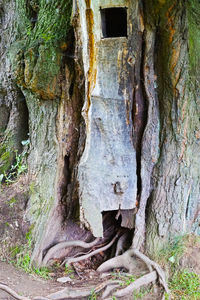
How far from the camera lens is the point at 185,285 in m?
3.92

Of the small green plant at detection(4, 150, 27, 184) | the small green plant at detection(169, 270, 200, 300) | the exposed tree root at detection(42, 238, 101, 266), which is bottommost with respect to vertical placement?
the small green plant at detection(169, 270, 200, 300)

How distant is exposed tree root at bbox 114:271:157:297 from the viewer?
367 cm

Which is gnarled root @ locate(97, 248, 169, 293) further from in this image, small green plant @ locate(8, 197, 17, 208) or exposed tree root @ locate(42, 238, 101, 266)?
small green plant @ locate(8, 197, 17, 208)

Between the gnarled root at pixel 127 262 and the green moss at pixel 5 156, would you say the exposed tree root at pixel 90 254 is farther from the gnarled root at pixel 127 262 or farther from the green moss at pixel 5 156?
the green moss at pixel 5 156

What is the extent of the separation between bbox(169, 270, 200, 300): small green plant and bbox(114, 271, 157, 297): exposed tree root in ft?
0.85

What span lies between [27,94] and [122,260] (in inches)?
95.5

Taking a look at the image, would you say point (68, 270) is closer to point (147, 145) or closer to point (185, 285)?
point (185, 285)

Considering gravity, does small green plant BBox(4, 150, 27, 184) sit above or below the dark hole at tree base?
below

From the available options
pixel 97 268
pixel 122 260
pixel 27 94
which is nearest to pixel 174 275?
pixel 122 260

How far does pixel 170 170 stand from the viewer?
13.9 ft

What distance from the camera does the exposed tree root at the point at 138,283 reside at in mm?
3668

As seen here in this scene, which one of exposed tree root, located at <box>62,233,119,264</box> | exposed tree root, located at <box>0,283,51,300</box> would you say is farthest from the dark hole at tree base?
exposed tree root, located at <box>0,283,51,300</box>

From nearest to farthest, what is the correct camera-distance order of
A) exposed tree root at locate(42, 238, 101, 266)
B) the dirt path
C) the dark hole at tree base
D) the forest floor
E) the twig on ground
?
1. the twig on ground
2. the dirt path
3. the forest floor
4. the dark hole at tree base
5. exposed tree root at locate(42, 238, 101, 266)

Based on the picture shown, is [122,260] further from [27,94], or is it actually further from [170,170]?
[27,94]
